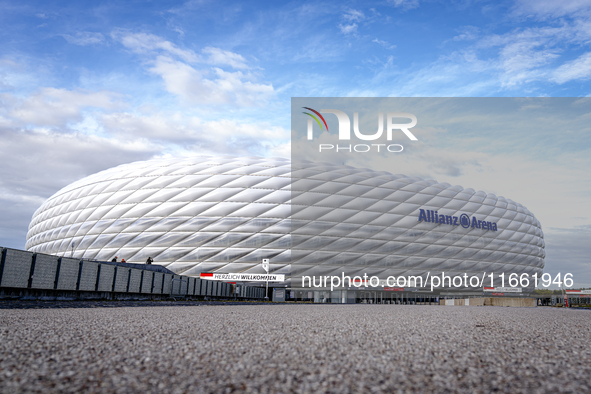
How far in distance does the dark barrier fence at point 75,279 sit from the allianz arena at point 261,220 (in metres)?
14.6

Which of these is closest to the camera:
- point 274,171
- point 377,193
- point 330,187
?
point 274,171

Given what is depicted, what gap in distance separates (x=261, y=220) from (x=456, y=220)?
22.0 meters

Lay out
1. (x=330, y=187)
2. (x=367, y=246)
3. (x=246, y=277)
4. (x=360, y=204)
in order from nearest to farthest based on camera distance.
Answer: (x=246, y=277) → (x=367, y=246) → (x=330, y=187) → (x=360, y=204)

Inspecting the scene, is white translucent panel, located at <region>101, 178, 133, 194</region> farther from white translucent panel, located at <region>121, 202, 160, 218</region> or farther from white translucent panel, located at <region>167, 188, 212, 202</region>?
white translucent panel, located at <region>167, 188, 212, 202</region>

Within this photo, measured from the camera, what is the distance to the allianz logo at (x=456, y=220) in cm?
4034

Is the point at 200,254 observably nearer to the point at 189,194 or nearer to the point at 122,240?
the point at 189,194

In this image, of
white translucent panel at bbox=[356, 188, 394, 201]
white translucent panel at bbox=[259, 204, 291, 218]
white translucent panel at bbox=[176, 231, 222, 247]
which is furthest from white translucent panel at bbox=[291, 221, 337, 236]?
white translucent panel at bbox=[176, 231, 222, 247]

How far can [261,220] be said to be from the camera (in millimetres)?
34625

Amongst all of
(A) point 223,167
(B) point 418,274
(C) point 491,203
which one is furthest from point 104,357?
(C) point 491,203

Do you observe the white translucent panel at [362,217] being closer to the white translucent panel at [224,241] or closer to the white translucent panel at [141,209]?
the white translucent panel at [224,241]

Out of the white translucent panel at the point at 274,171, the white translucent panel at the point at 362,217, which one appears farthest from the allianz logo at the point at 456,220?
the white translucent panel at the point at 274,171

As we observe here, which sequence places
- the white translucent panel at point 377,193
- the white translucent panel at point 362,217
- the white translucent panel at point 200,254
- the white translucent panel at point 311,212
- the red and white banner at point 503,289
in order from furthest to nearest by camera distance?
the red and white banner at point 503,289, the white translucent panel at point 377,193, the white translucent panel at point 362,217, the white translucent panel at point 311,212, the white translucent panel at point 200,254

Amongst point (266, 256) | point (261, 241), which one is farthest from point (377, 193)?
point (266, 256)

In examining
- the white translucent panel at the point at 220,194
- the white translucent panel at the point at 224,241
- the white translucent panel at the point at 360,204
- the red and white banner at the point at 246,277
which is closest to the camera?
the red and white banner at the point at 246,277
